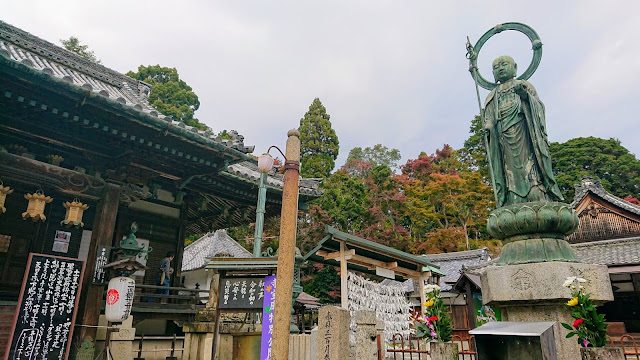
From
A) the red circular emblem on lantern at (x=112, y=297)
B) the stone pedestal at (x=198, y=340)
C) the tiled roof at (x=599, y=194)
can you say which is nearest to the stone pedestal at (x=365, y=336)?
the stone pedestal at (x=198, y=340)

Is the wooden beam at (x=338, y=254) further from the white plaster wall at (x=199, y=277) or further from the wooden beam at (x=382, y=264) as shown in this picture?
the white plaster wall at (x=199, y=277)

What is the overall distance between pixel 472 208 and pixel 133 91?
2539 cm

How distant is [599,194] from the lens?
19.5 meters

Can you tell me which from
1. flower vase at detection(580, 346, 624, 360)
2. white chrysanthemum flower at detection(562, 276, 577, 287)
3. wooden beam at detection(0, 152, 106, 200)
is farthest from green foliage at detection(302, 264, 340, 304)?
flower vase at detection(580, 346, 624, 360)

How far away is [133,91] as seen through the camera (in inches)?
426

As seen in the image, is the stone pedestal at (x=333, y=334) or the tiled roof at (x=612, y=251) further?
the tiled roof at (x=612, y=251)

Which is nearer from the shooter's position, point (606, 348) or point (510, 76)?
point (606, 348)

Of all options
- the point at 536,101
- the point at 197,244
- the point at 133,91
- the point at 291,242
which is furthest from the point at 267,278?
the point at 197,244

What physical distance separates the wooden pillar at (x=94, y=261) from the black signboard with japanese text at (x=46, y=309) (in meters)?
0.19

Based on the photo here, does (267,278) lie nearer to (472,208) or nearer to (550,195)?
(550,195)

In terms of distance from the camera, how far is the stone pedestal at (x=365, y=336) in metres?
5.96

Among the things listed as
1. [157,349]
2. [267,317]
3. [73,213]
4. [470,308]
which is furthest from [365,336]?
[470,308]

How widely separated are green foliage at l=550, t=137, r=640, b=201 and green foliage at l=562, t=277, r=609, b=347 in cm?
3526

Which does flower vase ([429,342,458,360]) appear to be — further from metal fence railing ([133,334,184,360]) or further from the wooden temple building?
metal fence railing ([133,334,184,360])
